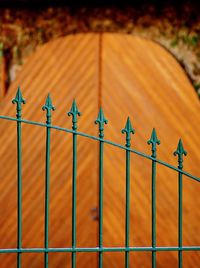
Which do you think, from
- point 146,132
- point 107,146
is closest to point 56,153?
point 107,146

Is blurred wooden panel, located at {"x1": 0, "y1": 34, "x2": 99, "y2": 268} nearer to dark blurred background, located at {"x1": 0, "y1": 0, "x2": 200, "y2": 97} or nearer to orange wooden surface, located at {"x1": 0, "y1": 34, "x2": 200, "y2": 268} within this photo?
orange wooden surface, located at {"x1": 0, "y1": 34, "x2": 200, "y2": 268}

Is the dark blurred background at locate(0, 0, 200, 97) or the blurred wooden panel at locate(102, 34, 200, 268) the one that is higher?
the dark blurred background at locate(0, 0, 200, 97)

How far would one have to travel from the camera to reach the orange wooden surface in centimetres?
765

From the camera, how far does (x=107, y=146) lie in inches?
301

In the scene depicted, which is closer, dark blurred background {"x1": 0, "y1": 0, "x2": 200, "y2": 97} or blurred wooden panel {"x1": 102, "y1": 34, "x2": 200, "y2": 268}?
blurred wooden panel {"x1": 102, "y1": 34, "x2": 200, "y2": 268}

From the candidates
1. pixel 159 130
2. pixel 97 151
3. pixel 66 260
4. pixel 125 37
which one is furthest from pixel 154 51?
pixel 66 260

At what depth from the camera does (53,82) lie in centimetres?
834

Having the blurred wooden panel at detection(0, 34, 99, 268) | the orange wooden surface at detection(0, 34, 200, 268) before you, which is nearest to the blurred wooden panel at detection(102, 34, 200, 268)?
the orange wooden surface at detection(0, 34, 200, 268)

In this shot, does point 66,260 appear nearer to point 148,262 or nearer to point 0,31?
point 148,262

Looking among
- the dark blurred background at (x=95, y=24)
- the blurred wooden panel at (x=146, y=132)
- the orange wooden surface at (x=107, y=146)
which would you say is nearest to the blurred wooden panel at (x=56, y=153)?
the orange wooden surface at (x=107, y=146)

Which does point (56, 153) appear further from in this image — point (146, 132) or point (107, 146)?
point (146, 132)

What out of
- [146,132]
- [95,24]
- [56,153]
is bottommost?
[56,153]

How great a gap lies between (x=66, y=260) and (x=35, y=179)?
111 cm

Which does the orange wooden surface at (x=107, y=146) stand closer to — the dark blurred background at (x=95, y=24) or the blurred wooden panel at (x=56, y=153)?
the blurred wooden panel at (x=56, y=153)
